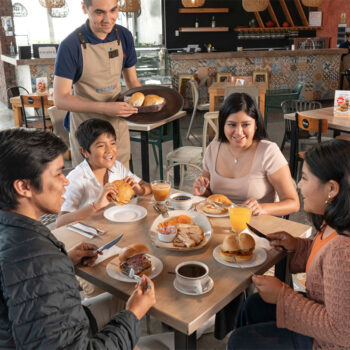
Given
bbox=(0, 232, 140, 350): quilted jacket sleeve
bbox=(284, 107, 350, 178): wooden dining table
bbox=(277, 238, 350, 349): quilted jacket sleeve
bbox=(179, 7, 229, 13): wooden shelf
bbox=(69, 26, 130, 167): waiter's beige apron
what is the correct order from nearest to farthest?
bbox=(0, 232, 140, 350): quilted jacket sleeve → bbox=(277, 238, 350, 349): quilted jacket sleeve → bbox=(69, 26, 130, 167): waiter's beige apron → bbox=(284, 107, 350, 178): wooden dining table → bbox=(179, 7, 229, 13): wooden shelf

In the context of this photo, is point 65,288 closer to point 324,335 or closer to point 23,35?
point 324,335

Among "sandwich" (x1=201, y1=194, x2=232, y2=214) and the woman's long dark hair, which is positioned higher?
the woman's long dark hair

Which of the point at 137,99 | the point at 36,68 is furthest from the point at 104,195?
the point at 36,68

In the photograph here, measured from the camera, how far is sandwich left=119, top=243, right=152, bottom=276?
139cm

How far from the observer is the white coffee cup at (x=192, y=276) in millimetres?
1284

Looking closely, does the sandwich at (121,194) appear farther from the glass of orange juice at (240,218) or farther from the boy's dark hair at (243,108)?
the boy's dark hair at (243,108)

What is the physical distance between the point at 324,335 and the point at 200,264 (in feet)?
1.45

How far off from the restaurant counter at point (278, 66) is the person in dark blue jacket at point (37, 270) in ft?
25.8

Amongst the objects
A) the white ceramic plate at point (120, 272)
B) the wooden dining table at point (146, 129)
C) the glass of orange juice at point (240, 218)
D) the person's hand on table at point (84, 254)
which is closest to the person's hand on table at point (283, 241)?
the glass of orange juice at point (240, 218)

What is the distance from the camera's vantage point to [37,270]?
1.00 m

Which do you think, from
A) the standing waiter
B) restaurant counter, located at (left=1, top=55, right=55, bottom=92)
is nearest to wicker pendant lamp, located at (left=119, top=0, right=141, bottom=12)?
restaurant counter, located at (left=1, top=55, right=55, bottom=92)

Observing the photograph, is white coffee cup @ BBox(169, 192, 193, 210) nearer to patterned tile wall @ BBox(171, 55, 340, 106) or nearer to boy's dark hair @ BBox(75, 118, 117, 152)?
boy's dark hair @ BBox(75, 118, 117, 152)

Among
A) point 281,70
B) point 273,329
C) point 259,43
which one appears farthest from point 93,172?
point 259,43

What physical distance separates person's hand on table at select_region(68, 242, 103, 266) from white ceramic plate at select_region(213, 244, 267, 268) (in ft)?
1.50
